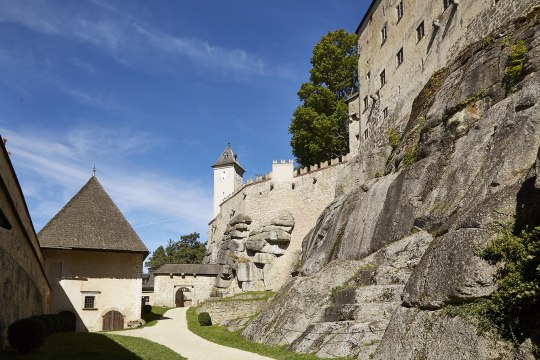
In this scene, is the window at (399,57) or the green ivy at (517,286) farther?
the window at (399,57)

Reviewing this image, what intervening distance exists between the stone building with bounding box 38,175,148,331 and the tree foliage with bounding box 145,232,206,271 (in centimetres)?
4805

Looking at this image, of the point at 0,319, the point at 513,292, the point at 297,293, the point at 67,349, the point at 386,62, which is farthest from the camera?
the point at 386,62

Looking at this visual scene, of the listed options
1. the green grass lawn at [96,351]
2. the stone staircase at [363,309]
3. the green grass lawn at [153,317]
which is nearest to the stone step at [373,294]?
the stone staircase at [363,309]

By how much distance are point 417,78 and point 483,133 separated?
42.2 feet

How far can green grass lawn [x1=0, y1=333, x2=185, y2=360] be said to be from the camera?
14.1 metres

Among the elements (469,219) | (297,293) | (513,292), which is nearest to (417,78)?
(297,293)

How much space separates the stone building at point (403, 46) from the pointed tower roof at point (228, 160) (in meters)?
29.4

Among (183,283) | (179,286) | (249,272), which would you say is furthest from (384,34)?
(179,286)

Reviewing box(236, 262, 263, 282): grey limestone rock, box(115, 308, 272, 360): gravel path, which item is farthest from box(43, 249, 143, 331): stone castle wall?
box(236, 262, 263, 282): grey limestone rock

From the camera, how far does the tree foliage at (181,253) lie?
257 feet

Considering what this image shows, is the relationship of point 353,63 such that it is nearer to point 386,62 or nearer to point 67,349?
point 386,62

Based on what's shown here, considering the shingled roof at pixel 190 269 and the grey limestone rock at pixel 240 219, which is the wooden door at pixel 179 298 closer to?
the shingled roof at pixel 190 269

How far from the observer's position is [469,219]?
33.2 feet

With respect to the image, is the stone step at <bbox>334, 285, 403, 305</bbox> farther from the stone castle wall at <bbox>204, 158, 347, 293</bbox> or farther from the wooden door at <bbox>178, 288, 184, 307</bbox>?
the wooden door at <bbox>178, 288, 184, 307</bbox>
